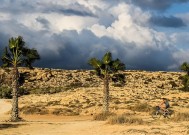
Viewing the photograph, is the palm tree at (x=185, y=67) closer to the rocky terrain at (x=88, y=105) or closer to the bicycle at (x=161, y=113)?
the rocky terrain at (x=88, y=105)

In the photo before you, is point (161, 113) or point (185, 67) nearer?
point (161, 113)

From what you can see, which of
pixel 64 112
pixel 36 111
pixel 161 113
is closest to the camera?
pixel 161 113

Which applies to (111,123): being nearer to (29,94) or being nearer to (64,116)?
(64,116)

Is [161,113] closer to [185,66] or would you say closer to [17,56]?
Result: [17,56]

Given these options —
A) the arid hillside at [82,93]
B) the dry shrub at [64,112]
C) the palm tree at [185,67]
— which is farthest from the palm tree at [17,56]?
the palm tree at [185,67]

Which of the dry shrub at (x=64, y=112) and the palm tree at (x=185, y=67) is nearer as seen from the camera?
the dry shrub at (x=64, y=112)

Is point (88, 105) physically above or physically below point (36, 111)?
above

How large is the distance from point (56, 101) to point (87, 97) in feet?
17.1

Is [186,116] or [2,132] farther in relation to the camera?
[186,116]

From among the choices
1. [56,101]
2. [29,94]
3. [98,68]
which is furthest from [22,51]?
[29,94]

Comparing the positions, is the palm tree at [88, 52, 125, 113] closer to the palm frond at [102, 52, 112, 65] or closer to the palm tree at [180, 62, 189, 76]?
the palm frond at [102, 52, 112, 65]

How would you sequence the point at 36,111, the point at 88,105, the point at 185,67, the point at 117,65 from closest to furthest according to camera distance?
the point at 117,65, the point at 36,111, the point at 88,105, the point at 185,67

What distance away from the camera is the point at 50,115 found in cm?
5209

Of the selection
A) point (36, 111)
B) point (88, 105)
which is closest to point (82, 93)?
point (88, 105)
